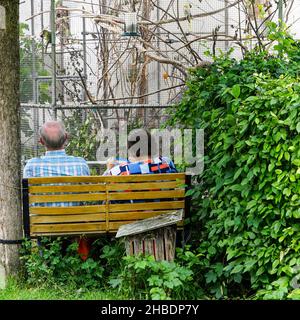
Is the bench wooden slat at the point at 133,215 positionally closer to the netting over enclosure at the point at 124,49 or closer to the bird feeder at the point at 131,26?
the bird feeder at the point at 131,26

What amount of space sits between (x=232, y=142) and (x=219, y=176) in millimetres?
340

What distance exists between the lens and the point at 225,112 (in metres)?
5.68

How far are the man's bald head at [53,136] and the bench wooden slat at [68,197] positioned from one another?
621 mm

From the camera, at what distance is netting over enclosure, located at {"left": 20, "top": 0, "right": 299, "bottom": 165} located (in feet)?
33.8

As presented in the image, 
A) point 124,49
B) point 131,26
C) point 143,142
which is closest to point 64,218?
point 143,142

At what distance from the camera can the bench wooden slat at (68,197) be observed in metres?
6.00

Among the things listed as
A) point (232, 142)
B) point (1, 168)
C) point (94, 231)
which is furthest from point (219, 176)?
point (1, 168)

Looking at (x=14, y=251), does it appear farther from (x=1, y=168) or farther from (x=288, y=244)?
(x=288, y=244)

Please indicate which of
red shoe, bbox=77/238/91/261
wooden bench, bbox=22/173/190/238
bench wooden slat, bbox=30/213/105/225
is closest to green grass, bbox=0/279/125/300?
red shoe, bbox=77/238/91/261

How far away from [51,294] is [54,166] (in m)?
1.15

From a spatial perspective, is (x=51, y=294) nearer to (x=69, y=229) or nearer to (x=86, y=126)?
(x=69, y=229)

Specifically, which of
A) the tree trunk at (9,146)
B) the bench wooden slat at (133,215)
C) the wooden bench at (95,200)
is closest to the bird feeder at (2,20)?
the tree trunk at (9,146)

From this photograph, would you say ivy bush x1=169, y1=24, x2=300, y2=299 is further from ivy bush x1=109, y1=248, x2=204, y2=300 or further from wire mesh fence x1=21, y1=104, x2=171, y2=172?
wire mesh fence x1=21, y1=104, x2=171, y2=172
